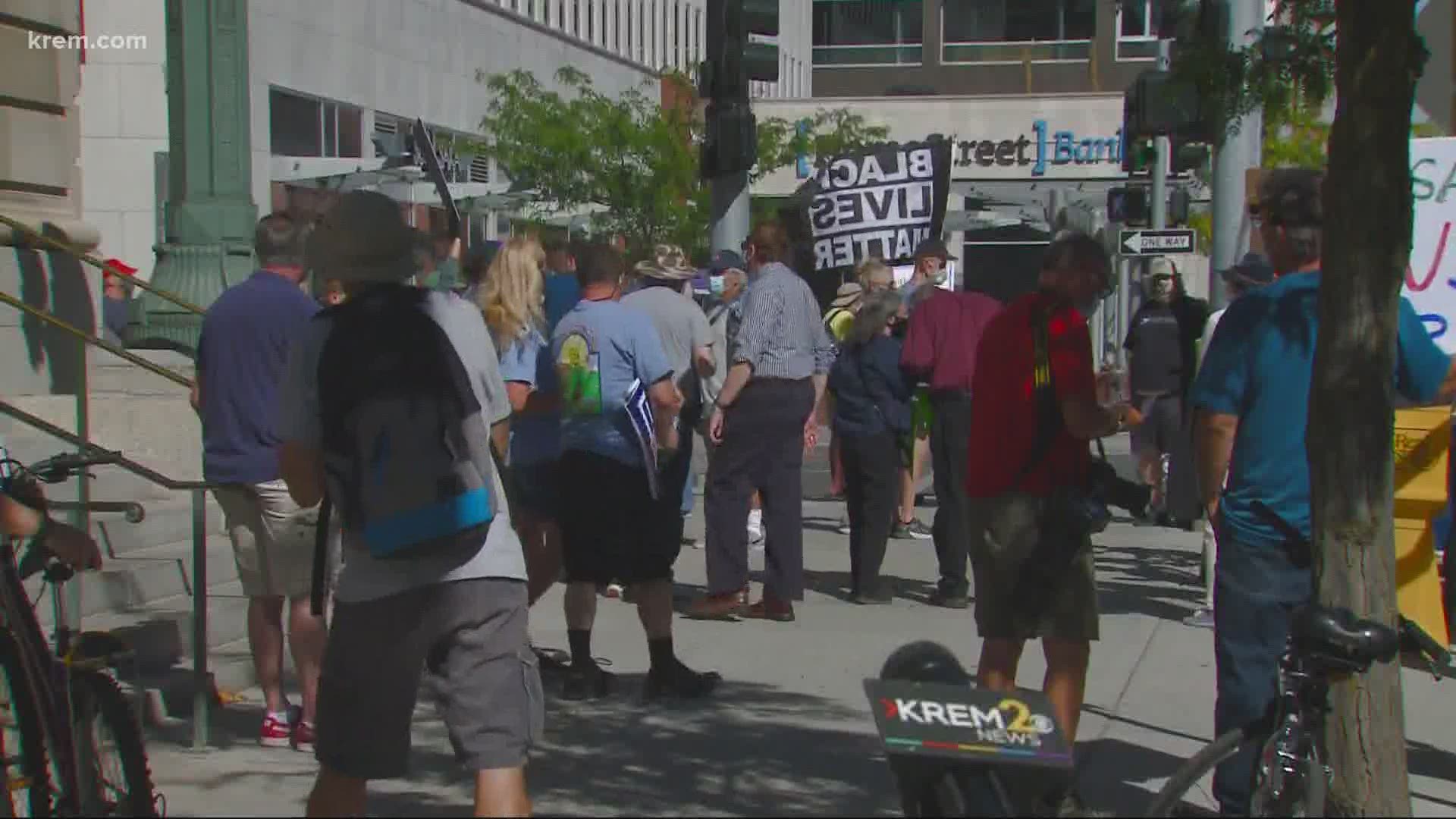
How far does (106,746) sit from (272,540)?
1.84 metres

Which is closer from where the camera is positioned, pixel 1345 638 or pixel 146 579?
pixel 1345 638

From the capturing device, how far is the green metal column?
11844mm

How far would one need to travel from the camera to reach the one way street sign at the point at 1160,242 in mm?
21734

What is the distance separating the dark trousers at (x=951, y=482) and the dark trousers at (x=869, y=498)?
0.26 meters

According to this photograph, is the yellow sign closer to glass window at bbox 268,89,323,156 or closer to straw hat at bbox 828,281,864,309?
straw hat at bbox 828,281,864,309

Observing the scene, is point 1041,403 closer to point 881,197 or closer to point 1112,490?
point 1112,490

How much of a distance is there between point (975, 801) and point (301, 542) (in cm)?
347

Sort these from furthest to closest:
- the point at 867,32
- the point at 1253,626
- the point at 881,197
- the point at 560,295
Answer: the point at 867,32, the point at 881,197, the point at 560,295, the point at 1253,626

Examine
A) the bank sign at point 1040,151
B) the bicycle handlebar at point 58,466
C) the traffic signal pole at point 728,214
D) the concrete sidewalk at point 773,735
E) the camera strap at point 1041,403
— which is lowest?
the concrete sidewalk at point 773,735

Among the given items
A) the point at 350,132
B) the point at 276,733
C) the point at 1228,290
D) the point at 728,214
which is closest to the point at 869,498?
the point at 1228,290

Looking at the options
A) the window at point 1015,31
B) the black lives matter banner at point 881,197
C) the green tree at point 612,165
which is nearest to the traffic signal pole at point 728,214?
the black lives matter banner at point 881,197

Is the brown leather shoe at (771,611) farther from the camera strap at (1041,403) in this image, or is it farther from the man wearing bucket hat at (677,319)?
the camera strap at (1041,403)

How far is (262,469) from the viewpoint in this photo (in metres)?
7.02

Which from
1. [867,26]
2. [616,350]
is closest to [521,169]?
[616,350]
